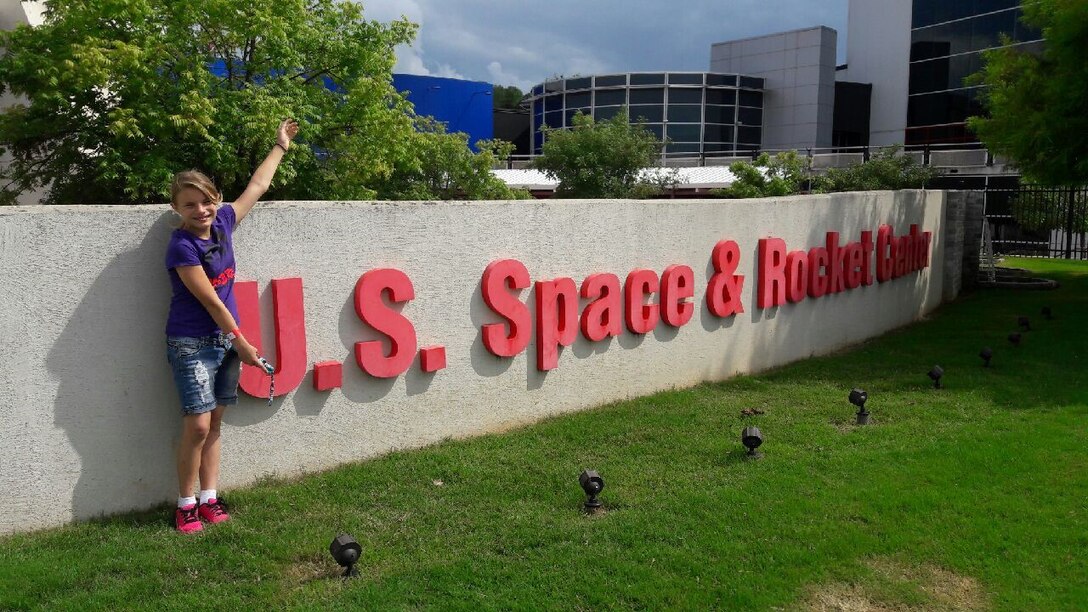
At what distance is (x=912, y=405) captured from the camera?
7168mm

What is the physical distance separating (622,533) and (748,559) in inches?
25.4

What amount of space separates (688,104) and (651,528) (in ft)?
148

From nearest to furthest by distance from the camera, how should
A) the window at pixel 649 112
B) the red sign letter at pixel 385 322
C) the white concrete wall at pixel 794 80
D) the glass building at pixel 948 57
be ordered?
the red sign letter at pixel 385 322, the glass building at pixel 948 57, the white concrete wall at pixel 794 80, the window at pixel 649 112

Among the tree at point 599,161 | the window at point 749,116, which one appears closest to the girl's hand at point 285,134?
the tree at point 599,161

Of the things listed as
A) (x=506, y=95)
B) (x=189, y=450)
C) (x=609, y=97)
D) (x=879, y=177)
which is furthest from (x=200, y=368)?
(x=506, y=95)

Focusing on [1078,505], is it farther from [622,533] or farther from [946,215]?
[946,215]

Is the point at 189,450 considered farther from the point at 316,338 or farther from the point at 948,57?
the point at 948,57

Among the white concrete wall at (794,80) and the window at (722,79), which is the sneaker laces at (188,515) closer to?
the white concrete wall at (794,80)

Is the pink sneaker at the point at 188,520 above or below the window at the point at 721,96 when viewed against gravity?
below

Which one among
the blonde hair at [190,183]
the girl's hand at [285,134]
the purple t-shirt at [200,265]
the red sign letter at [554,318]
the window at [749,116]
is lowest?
the red sign letter at [554,318]

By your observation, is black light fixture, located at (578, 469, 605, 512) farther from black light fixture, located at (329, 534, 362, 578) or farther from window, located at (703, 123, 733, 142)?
window, located at (703, 123, 733, 142)

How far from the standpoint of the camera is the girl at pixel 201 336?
13.8ft

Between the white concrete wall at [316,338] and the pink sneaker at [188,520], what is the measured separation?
0.39m

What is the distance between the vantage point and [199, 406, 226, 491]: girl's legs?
4.49m
